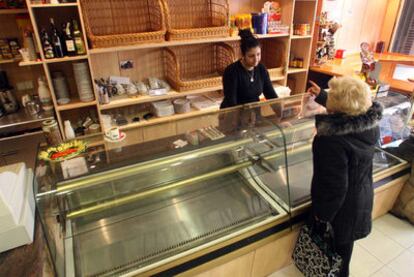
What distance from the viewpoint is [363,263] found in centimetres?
194

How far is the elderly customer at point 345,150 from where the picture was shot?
4.14ft

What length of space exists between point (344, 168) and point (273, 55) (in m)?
2.59

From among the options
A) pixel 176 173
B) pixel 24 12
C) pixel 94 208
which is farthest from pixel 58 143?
pixel 24 12

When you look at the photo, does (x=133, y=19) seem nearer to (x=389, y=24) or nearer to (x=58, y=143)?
(x=58, y=143)

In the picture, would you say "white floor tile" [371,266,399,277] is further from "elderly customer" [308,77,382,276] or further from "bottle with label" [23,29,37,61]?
"bottle with label" [23,29,37,61]

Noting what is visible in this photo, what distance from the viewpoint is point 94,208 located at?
1.32 m

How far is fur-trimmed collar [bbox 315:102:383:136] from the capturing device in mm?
1256

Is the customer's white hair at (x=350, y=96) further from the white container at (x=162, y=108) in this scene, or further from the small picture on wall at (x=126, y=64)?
the small picture on wall at (x=126, y=64)

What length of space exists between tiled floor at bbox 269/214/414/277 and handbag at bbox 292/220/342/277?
246 mm

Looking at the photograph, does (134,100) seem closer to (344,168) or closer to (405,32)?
(344,168)

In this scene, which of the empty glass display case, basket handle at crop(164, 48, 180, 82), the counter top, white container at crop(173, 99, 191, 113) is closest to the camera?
the empty glass display case

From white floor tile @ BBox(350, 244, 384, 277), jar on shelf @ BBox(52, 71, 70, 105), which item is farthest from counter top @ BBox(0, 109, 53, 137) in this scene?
white floor tile @ BBox(350, 244, 384, 277)

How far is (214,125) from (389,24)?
4388 mm

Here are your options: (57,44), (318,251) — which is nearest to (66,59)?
(57,44)
